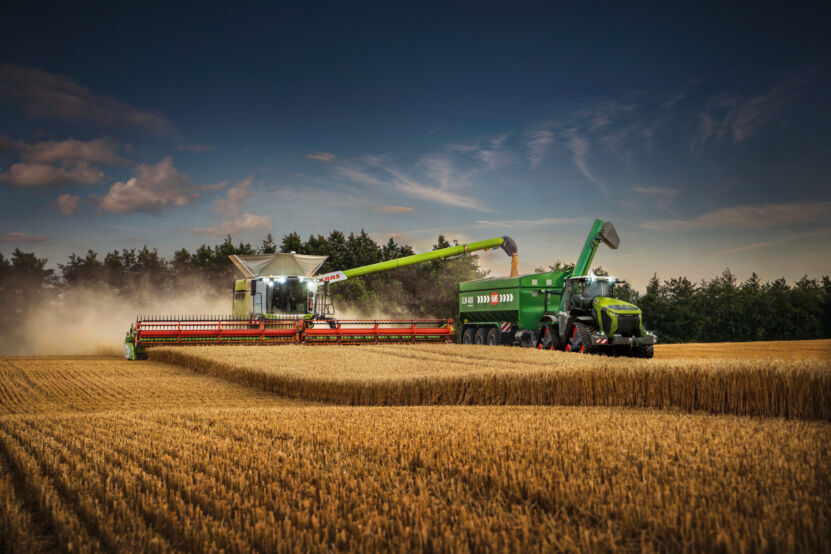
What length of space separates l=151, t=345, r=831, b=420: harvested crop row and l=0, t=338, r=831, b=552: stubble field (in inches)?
24.6

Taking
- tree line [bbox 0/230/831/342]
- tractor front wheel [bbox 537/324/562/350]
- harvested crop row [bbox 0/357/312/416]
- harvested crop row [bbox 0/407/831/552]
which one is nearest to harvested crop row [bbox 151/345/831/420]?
harvested crop row [bbox 0/357/312/416]

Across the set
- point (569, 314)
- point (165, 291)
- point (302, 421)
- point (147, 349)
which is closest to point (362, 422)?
point (302, 421)

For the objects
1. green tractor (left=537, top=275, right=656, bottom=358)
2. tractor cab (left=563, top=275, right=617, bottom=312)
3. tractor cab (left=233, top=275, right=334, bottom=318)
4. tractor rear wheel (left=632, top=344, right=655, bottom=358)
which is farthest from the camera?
tractor cab (left=233, top=275, right=334, bottom=318)

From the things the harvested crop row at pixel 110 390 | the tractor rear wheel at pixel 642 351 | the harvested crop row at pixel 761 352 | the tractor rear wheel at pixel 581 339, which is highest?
the tractor rear wheel at pixel 581 339

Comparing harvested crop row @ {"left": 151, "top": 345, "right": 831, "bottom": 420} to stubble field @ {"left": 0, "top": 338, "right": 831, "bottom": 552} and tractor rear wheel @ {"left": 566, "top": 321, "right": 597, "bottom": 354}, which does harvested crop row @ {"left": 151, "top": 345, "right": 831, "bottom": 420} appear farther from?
tractor rear wheel @ {"left": 566, "top": 321, "right": 597, "bottom": 354}

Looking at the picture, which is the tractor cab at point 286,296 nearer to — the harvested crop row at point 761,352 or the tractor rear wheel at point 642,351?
the tractor rear wheel at point 642,351

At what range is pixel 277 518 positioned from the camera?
4.34 meters

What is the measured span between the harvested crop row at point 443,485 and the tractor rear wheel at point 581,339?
9.63 m

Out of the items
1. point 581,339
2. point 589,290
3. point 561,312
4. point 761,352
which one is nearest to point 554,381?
point 581,339

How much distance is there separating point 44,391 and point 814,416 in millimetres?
14463

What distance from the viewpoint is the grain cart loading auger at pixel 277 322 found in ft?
79.2

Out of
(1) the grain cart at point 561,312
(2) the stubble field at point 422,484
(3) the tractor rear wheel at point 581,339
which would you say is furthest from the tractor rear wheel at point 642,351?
(2) the stubble field at point 422,484

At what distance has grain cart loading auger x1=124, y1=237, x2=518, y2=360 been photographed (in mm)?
24141

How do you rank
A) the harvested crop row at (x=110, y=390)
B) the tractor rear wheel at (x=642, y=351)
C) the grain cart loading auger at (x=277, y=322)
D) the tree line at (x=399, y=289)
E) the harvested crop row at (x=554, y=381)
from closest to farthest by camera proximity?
the harvested crop row at (x=554, y=381)
the harvested crop row at (x=110, y=390)
the tractor rear wheel at (x=642, y=351)
the grain cart loading auger at (x=277, y=322)
the tree line at (x=399, y=289)
